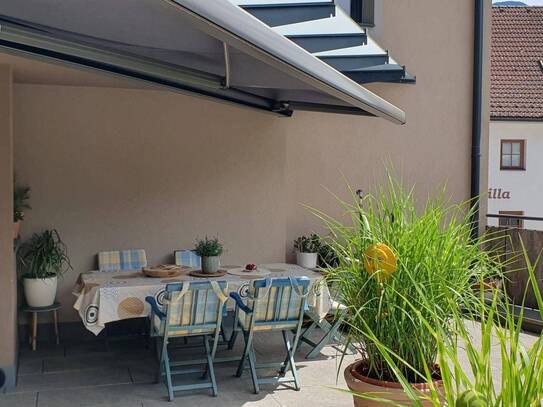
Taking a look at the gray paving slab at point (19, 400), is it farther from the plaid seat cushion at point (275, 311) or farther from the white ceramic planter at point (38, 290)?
the plaid seat cushion at point (275, 311)

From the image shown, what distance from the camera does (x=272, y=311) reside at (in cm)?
691

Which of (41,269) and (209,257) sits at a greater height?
(209,257)

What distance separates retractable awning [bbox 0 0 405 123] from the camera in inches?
137

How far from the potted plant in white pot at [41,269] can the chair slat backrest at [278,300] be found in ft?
8.55

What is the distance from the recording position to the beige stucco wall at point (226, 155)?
866 cm

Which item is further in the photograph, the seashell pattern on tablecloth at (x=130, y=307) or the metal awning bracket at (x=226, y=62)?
the seashell pattern on tablecloth at (x=130, y=307)

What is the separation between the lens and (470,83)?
36.4ft

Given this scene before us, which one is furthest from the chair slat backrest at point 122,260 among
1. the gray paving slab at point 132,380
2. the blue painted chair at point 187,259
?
the gray paving slab at point 132,380

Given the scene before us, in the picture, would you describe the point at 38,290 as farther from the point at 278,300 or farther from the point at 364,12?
the point at 364,12

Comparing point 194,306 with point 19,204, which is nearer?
point 194,306

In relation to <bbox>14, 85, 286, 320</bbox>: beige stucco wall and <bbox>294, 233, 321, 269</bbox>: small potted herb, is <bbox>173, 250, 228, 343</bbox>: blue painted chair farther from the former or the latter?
<bbox>294, 233, 321, 269</bbox>: small potted herb

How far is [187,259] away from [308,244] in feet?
5.80

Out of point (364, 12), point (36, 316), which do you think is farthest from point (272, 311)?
point (364, 12)

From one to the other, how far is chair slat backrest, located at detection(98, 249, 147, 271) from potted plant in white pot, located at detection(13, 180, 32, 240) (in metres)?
1.06
